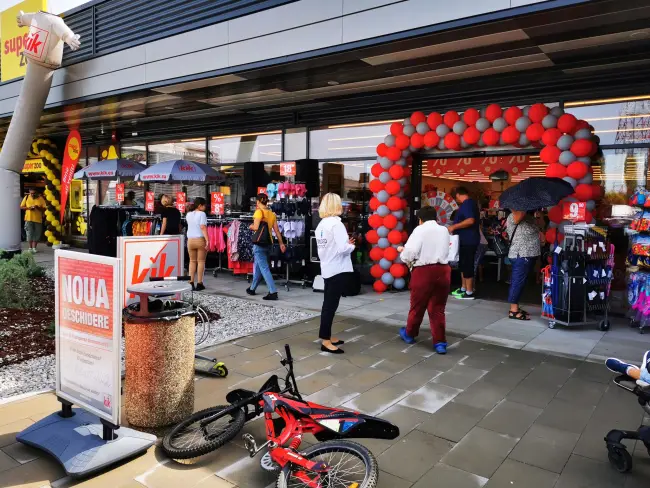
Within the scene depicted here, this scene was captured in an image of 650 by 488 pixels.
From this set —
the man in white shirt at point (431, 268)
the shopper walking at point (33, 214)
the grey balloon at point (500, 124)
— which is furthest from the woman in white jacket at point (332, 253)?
the shopper walking at point (33, 214)

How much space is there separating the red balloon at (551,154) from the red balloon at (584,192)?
53 cm

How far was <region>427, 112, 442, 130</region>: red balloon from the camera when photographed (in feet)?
28.2

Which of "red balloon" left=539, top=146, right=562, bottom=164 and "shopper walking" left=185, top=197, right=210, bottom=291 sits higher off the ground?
"red balloon" left=539, top=146, right=562, bottom=164

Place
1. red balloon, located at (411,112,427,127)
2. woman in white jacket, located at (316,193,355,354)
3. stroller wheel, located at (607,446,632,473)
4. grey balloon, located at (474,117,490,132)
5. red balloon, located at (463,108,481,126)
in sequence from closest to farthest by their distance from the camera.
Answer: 1. stroller wheel, located at (607,446,632,473)
2. woman in white jacket, located at (316,193,355,354)
3. grey balloon, located at (474,117,490,132)
4. red balloon, located at (463,108,481,126)
5. red balloon, located at (411,112,427,127)

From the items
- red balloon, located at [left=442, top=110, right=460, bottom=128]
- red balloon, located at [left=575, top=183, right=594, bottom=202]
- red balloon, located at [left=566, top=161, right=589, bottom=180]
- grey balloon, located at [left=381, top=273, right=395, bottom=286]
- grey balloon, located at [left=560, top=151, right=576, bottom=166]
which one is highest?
red balloon, located at [left=442, top=110, right=460, bottom=128]

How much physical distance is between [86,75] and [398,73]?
6.85 m

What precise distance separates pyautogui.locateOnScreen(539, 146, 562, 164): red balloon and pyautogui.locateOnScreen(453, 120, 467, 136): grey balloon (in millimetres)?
1429

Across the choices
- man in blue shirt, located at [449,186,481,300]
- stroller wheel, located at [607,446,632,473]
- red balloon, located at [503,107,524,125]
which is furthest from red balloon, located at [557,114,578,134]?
stroller wheel, located at [607,446,632,473]

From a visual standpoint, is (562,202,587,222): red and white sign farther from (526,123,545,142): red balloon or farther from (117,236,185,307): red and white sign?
(117,236,185,307): red and white sign

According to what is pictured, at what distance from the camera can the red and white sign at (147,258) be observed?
169 inches

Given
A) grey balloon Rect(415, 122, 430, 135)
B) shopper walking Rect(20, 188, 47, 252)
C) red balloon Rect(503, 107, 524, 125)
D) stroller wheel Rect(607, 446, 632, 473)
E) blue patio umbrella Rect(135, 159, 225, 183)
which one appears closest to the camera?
stroller wheel Rect(607, 446, 632, 473)

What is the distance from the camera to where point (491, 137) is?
7898mm

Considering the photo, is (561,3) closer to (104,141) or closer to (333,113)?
(333,113)

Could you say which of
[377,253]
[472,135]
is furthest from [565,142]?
[377,253]
